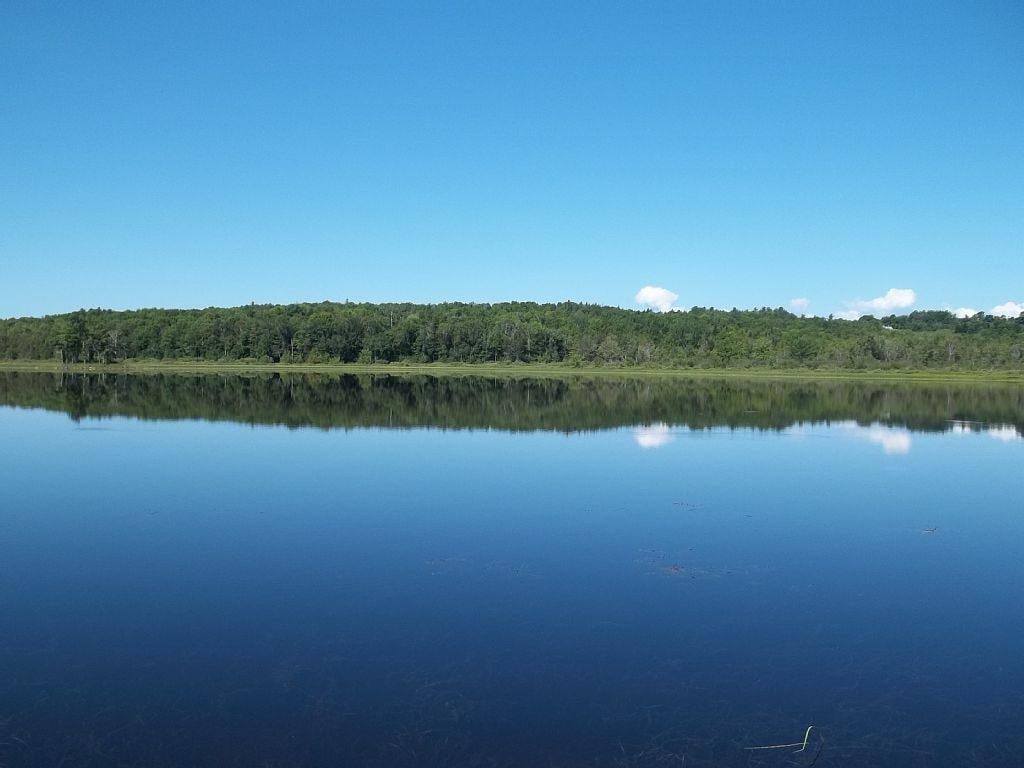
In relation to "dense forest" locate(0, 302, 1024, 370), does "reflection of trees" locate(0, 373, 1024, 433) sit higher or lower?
lower

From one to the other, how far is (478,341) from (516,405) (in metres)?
63.6

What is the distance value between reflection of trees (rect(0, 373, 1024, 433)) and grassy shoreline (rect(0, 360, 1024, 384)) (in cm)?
2503

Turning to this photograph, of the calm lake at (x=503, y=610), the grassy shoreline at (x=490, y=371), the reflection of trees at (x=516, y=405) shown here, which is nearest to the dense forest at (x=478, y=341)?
the grassy shoreline at (x=490, y=371)

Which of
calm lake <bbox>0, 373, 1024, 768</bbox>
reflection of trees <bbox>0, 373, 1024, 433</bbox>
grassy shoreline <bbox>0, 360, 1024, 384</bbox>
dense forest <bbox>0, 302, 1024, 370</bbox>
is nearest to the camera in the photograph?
calm lake <bbox>0, 373, 1024, 768</bbox>

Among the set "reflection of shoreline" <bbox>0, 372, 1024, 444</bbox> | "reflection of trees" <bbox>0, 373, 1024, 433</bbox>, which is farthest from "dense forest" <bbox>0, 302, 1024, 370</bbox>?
"reflection of shoreline" <bbox>0, 372, 1024, 444</bbox>

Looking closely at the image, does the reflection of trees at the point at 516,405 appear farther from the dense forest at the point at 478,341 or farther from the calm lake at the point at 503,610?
the dense forest at the point at 478,341

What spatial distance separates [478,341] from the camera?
99.8 m

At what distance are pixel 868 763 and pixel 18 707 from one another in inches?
258

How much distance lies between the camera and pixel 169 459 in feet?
60.7

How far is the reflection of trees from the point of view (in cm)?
2919

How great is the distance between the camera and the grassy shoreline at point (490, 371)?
2972 inches

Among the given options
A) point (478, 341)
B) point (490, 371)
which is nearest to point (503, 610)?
point (490, 371)

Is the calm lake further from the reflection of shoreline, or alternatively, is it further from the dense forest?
the dense forest

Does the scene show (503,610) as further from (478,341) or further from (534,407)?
(478,341)
